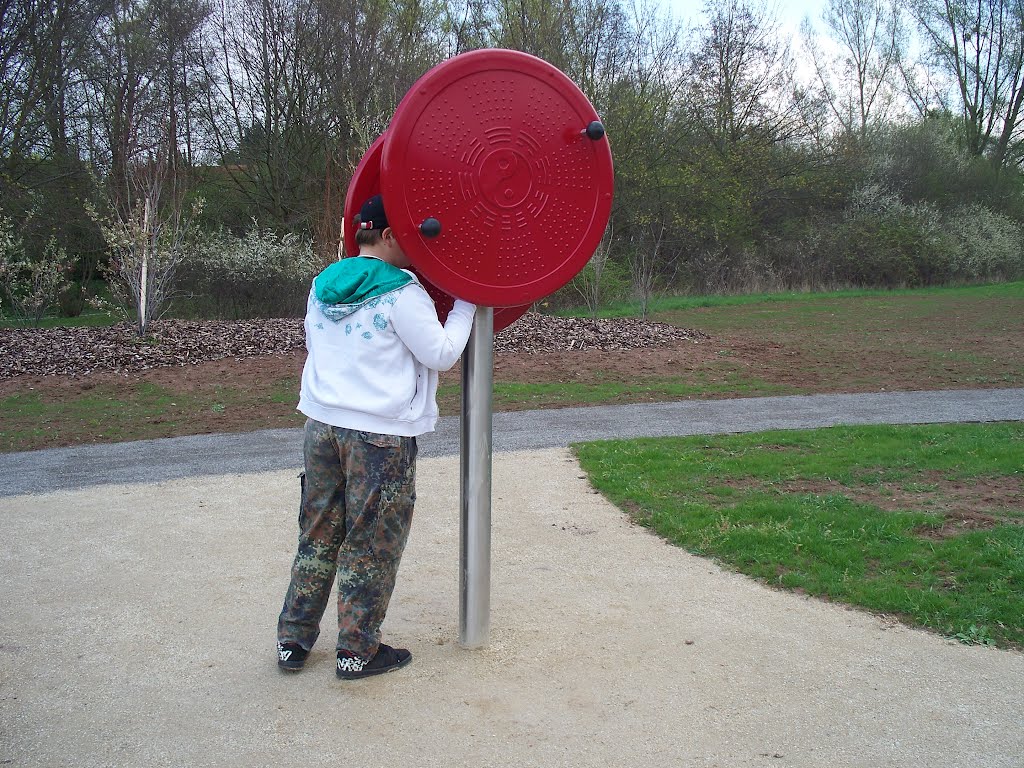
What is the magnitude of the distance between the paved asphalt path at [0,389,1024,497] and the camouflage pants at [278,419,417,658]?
12.8 feet

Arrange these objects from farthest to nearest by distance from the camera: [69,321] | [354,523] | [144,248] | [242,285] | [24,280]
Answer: [69,321] → [24,280] → [242,285] → [144,248] → [354,523]

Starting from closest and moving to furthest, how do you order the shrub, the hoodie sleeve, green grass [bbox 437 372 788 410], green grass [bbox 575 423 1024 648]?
1. the hoodie sleeve
2. green grass [bbox 575 423 1024 648]
3. green grass [bbox 437 372 788 410]
4. the shrub

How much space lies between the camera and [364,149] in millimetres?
18594

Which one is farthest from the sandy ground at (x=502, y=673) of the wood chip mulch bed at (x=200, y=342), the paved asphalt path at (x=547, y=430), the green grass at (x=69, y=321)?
the green grass at (x=69, y=321)

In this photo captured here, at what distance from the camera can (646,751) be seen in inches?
115

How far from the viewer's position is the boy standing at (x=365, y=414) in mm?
3186

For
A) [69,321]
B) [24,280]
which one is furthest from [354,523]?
[69,321]

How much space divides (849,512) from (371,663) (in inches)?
132

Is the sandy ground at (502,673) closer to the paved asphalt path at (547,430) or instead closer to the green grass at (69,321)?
the paved asphalt path at (547,430)

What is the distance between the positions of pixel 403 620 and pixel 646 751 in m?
1.49

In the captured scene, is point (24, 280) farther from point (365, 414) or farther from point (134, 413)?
point (365, 414)

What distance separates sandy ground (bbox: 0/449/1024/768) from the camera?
2945mm

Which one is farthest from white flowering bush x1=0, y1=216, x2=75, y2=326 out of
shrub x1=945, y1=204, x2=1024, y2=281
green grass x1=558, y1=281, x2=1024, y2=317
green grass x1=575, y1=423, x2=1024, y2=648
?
shrub x1=945, y1=204, x2=1024, y2=281

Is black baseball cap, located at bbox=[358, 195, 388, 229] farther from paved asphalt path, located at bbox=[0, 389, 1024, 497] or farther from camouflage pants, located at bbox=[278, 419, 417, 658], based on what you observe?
paved asphalt path, located at bbox=[0, 389, 1024, 497]
